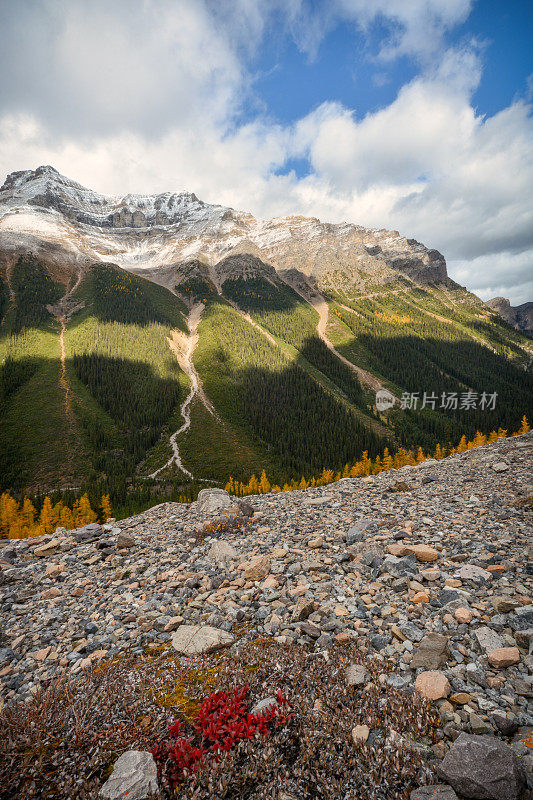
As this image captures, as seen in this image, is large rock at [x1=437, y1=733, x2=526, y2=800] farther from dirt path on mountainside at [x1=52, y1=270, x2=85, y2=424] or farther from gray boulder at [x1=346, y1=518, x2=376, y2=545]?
dirt path on mountainside at [x1=52, y1=270, x2=85, y2=424]

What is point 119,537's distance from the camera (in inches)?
528

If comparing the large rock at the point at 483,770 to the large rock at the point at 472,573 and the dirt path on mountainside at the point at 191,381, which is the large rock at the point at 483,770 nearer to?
the large rock at the point at 472,573

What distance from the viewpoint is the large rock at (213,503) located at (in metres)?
Result: 17.0

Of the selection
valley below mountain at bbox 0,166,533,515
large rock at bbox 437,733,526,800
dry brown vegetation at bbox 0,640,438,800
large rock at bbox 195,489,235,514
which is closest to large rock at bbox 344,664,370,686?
dry brown vegetation at bbox 0,640,438,800

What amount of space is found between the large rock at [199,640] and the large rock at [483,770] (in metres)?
4.45

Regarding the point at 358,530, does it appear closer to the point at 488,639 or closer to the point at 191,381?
the point at 488,639

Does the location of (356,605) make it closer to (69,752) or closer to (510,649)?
(510,649)

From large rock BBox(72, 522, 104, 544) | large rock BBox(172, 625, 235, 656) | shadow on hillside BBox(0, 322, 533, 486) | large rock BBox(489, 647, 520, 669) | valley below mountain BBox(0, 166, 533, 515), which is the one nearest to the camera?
large rock BBox(489, 647, 520, 669)

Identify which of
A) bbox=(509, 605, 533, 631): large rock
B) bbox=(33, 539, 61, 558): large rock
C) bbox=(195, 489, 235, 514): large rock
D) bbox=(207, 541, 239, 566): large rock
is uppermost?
bbox=(509, 605, 533, 631): large rock

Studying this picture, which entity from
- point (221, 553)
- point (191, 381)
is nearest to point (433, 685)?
point (221, 553)

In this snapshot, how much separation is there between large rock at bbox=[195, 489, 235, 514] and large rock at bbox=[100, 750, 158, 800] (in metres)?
12.7

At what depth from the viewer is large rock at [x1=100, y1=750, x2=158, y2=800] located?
11.6 feet

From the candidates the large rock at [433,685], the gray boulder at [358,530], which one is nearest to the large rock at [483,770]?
the large rock at [433,685]

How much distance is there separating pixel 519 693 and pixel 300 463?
95281 mm
